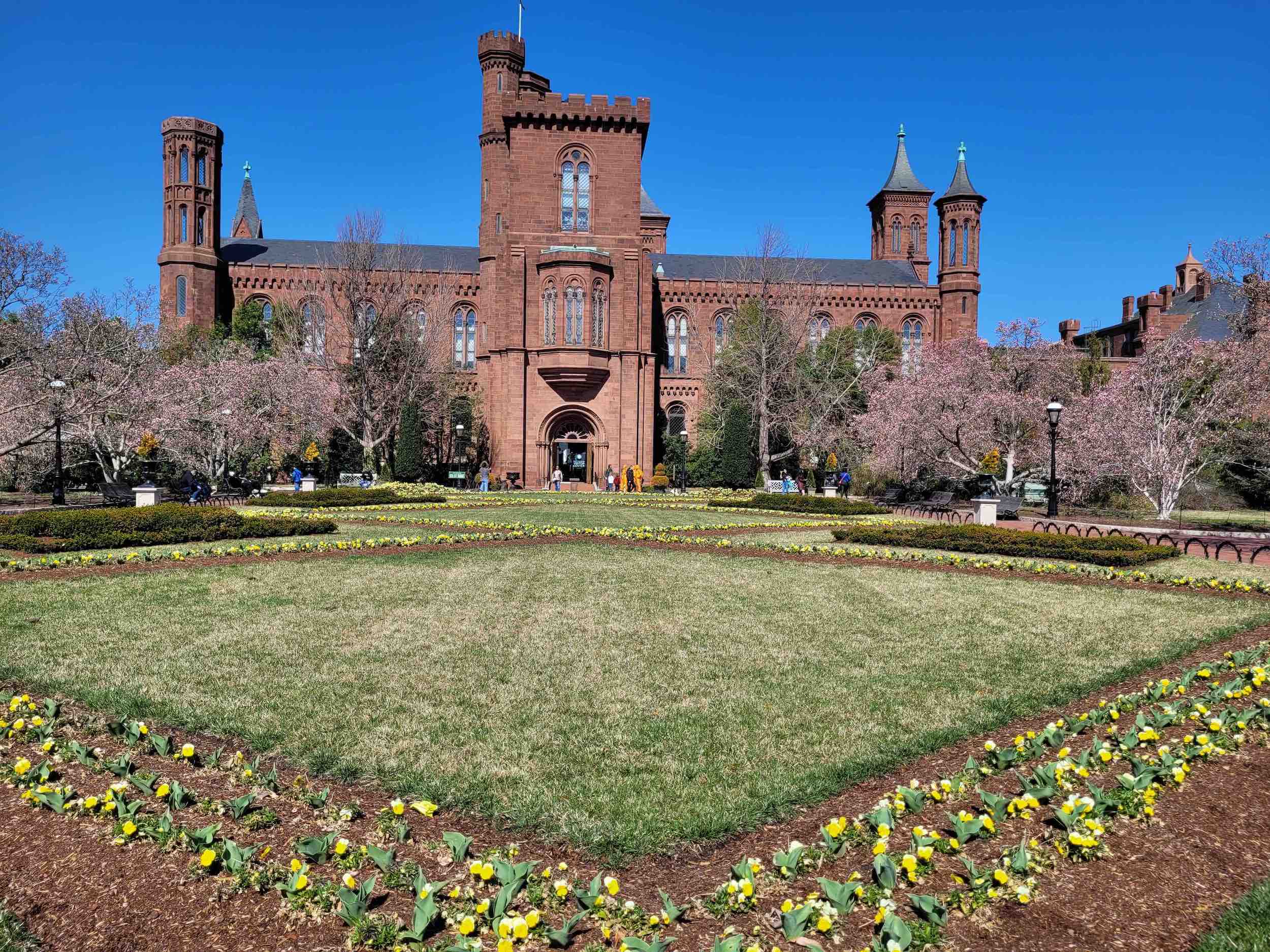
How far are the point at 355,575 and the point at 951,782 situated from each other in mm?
9013

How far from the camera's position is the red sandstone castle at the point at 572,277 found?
39.5 meters

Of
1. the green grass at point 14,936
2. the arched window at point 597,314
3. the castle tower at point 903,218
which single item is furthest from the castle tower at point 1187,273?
the green grass at point 14,936

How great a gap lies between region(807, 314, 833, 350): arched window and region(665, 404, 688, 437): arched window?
374 inches

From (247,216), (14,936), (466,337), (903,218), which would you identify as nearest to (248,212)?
(247,216)

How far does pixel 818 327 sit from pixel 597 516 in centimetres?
3535

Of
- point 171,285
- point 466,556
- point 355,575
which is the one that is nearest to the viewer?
point 355,575

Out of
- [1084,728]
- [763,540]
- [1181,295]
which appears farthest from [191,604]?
[1181,295]

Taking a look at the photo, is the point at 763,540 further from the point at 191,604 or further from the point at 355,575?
the point at 191,604

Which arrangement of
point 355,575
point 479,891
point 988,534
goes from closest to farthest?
1. point 479,891
2. point 355,575
3. point 988,534

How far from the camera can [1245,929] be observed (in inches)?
133

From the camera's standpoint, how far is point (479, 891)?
3.66 metres

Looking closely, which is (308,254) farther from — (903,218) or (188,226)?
(903,218)

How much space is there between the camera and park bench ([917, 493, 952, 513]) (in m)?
25.5

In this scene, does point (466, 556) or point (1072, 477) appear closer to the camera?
point (466, 556)
